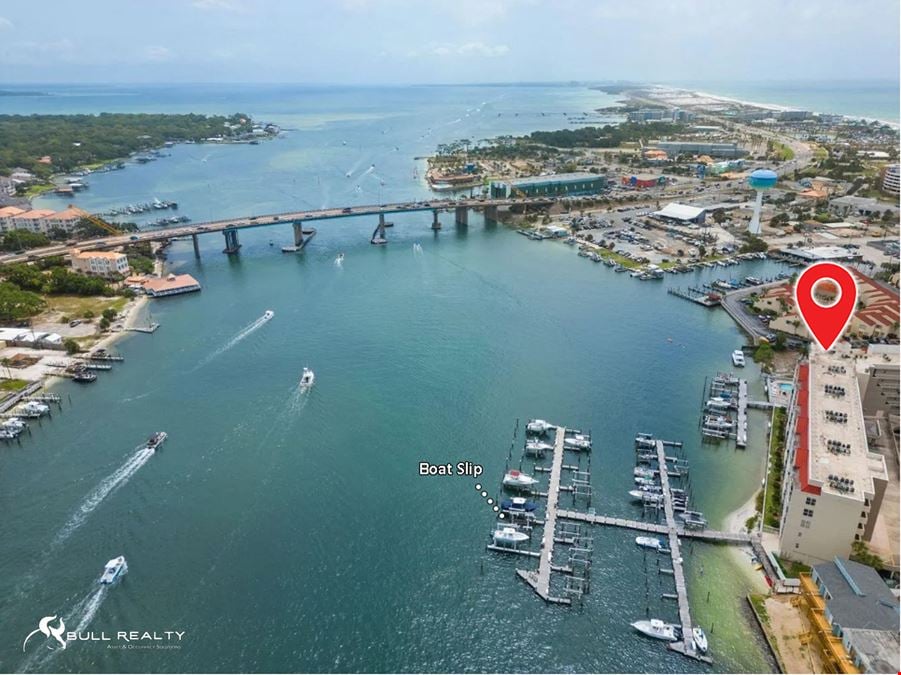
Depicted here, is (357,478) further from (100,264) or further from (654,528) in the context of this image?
(100,264)

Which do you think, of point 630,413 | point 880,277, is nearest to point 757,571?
point 630,413

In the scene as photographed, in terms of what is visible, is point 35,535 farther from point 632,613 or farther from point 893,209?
point 893,209

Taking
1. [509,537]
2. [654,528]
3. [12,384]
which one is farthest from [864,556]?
[12,384]

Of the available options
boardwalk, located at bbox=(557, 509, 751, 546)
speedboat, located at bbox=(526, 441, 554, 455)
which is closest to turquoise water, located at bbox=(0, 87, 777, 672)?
boardwalk, located at bbox=(557, 509, 751, 546)

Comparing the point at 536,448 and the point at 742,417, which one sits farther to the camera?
the point at 742,417

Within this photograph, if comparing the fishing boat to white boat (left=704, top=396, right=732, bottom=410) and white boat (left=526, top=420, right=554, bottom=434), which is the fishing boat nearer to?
white boat (left=526, top=420, right=554, bottom=434)


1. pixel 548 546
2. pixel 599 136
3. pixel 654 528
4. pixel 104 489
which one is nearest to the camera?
pixel 548 546
